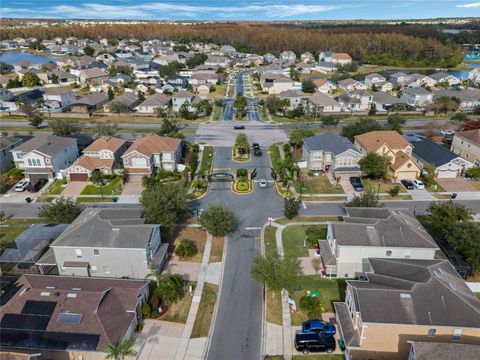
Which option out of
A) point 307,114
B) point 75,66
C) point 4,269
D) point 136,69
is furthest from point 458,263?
point 75,66

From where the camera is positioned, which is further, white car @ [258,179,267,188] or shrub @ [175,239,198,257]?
white car @ [258,179,267,188]

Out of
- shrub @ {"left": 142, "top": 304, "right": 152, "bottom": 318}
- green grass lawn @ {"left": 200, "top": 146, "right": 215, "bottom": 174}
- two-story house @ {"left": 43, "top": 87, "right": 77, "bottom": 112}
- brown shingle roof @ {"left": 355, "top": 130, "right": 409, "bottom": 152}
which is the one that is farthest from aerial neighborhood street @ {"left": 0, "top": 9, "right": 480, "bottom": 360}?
two-story house @ {"left": 43, "top": 87, "right": 77, "bottom": 112}

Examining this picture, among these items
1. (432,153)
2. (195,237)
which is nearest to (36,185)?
(195,237)

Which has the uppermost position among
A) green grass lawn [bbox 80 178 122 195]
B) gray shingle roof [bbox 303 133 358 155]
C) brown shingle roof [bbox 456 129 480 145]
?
brown shingle roof [bbox 456 129 480 145]

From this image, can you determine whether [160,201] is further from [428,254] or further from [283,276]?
[428,254]

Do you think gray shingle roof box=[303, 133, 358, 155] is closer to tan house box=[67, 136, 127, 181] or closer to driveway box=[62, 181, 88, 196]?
tan house box=[67, 136, 127, 181]

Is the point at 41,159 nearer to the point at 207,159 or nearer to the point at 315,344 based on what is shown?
the point at 207,159

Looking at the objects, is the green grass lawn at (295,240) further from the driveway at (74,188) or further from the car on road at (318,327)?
the driveway at (74,188)
